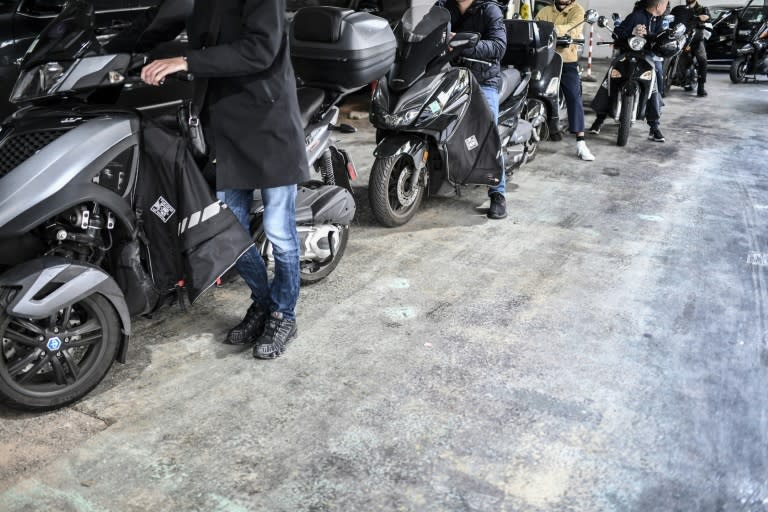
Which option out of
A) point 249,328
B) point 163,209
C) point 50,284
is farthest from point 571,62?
point 50,284

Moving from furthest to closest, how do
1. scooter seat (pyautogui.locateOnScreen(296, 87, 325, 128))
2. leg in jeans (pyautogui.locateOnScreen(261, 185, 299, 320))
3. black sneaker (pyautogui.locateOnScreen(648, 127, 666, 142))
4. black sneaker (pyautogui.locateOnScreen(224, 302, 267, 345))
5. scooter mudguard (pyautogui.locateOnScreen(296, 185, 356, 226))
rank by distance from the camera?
black sneaker (pyautogui.locateOnScreen(648, 127, 666, 142))
scooter mudguard (pyautogui.locateOnScreen(296, 185, 356, 226))
scooter seat (pyautogui.locateOnScreen(296, 87, 325, 128))
black sneaker (pyautogui.locateOnScreen(224, 302, 267, 345))
leg in jeans (pyautogui.locateOnScreen(261, 185, 299, 320))

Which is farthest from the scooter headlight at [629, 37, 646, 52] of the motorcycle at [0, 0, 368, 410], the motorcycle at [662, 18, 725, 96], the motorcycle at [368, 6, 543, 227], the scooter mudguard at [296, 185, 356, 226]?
the motorcycle at [0, 0, 368, 410]

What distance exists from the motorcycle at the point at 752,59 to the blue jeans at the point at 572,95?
6618 millimetres

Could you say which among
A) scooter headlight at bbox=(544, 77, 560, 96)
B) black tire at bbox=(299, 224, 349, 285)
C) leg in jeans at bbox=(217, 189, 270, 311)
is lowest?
black tire at bbox=(299, 224, 349, 285)

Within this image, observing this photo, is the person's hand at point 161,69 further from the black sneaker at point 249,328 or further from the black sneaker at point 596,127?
the black sneaker at point 596,127

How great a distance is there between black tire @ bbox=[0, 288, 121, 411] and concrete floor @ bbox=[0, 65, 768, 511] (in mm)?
103

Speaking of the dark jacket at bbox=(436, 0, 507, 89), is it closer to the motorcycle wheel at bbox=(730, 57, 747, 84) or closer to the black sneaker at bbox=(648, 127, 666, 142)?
the black sneaker at bbox=(648, 127, 666, 142)

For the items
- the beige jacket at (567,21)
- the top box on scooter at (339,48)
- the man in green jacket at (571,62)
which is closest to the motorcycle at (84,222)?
the top box on scooter at (339,48)

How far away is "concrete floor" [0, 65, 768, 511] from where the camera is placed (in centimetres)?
250

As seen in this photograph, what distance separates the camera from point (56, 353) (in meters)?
2.81

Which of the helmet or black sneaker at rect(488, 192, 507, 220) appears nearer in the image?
black sneaker at rect(488, 192, 507, 220)

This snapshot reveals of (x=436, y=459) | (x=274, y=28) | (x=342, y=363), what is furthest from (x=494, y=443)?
(x=274, y=28)

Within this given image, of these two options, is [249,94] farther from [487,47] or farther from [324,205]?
[487,47]

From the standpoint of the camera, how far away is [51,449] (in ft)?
8.76
